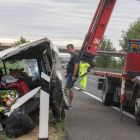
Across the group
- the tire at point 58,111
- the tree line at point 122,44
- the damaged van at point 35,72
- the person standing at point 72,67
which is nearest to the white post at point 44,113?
the damaged van at point 35,72

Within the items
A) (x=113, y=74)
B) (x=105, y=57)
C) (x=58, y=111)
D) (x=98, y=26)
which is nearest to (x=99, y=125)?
(x=58, y=111)

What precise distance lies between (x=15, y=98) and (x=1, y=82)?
611 mm

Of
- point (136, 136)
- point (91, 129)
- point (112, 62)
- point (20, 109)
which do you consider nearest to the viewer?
point (20, 109)

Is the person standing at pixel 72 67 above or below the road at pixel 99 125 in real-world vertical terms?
above

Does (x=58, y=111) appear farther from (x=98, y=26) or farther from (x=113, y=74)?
(x=98, y=26)

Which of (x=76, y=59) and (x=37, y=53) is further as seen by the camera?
(x=76, y=59)

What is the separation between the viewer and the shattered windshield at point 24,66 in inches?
281

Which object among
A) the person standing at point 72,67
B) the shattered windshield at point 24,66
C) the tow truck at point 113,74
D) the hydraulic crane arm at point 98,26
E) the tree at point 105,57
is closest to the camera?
the shattered windshield at point 24,66

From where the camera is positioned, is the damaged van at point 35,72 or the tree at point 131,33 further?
the tree at point 131,33

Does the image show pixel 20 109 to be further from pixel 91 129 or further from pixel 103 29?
pixel 103 29

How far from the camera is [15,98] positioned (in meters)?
5.66

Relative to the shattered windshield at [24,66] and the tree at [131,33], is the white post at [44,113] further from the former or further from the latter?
the tree at [131,33]

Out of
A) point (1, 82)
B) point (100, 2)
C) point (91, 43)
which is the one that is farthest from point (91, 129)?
point (100, 2)

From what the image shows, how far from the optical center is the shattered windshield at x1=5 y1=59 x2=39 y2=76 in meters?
7.14
